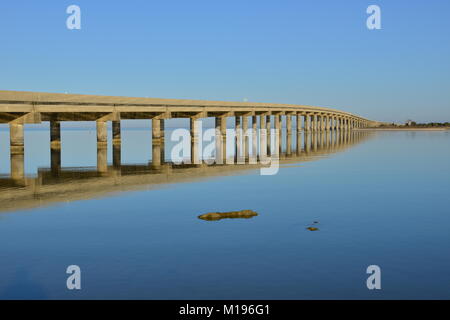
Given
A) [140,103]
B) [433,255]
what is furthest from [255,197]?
[140,103]

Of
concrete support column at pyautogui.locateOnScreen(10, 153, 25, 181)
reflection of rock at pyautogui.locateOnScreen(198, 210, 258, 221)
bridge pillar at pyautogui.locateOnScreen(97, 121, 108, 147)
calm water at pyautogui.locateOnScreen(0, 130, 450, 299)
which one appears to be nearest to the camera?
calm water at pyautogui.locateOnScreen(0, 130, 450, 299)

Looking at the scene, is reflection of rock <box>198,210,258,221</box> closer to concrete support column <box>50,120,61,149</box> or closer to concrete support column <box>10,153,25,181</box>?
concrete support column <box>10,153,25,181</box>

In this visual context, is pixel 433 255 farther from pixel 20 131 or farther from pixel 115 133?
pixel 115 133

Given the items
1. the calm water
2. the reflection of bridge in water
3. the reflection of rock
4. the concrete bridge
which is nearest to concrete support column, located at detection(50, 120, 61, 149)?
the concrete bridge

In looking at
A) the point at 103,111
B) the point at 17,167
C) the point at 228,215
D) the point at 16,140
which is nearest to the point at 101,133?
the point at 103,111

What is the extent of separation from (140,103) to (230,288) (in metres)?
59.9

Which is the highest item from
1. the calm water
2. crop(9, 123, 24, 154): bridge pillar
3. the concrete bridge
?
the concrete bridge

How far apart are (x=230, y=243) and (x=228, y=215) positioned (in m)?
4.92

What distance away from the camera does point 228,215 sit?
823 inches

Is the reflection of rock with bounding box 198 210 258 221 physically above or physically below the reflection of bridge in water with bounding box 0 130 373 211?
below

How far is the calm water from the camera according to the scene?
11.8 metres

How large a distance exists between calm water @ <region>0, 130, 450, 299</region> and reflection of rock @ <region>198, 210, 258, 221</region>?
499 millimetres

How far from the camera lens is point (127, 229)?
18391mm
